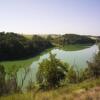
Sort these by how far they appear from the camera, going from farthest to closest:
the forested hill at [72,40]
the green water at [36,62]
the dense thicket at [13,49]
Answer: the forested hill at [72,40]
the dense thicket at [13,49]
the green water at [36,62]

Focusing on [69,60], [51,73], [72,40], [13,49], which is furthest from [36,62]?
[72,40]

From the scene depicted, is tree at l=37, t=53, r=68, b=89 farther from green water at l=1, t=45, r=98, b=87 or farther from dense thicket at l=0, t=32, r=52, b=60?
dense thicket at l=0, t=32, r=52, b=60

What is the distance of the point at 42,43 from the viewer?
406 ft

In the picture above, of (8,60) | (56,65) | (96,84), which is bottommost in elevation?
(8,60)

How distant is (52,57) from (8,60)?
49.6m

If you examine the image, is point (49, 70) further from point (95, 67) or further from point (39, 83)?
point (95, 67)

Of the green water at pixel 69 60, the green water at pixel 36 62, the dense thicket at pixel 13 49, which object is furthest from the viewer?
the dense thicket at pixel 13 49

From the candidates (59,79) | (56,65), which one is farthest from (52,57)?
(59,79)

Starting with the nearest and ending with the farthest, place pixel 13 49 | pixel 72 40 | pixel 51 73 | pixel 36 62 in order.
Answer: pixel 51 73
pixel 36 62
pixel 13 49
pixel 72 40

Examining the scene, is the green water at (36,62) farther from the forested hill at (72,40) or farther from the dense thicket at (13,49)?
the forested hill at (72,40)

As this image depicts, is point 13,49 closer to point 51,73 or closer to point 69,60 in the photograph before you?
point 69,60

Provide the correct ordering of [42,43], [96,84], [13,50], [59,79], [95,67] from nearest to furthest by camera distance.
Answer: [96,84] → [59,79] → [95,67] → [13,50] → [42,43]

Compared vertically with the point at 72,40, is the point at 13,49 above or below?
below

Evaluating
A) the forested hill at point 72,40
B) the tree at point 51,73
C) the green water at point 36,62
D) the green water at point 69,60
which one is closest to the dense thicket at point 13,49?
the green water at point 36,62
